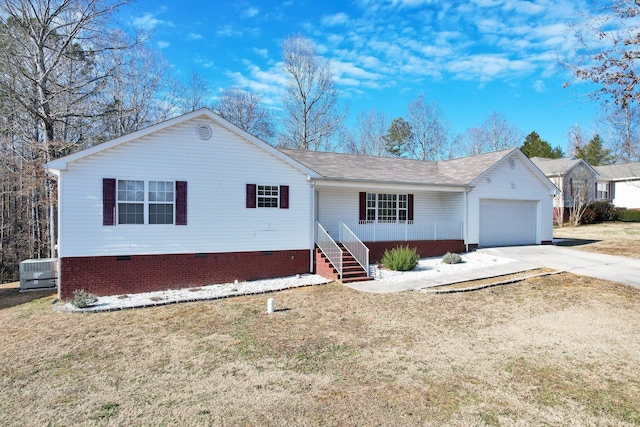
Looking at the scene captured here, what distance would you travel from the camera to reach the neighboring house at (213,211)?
35.8ft

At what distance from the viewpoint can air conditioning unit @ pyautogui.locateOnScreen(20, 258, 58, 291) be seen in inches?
516

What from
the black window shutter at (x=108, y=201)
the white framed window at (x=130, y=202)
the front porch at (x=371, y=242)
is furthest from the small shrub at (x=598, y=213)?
the black window shutter at (x=108, y=201)

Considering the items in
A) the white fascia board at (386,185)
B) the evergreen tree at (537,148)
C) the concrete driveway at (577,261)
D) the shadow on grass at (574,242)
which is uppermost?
the evergreen tree at (537,148)

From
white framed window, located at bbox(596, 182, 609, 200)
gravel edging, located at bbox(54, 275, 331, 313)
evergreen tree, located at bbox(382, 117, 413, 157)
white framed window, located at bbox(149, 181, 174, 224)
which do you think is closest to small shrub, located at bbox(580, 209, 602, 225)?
white framed window, located at bbox(596, 182, 609, 200)

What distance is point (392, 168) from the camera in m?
18.3

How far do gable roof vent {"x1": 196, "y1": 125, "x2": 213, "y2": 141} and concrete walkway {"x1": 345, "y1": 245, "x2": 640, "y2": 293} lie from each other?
6708 mm

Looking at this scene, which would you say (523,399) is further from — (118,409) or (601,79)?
(601,79)

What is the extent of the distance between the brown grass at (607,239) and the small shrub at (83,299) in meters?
20.5

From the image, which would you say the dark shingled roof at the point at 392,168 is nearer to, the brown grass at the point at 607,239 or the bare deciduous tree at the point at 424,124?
the brown grass at the point at 607,239

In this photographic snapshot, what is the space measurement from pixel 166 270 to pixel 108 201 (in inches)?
105

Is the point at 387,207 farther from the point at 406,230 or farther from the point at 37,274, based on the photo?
the point at 37,274

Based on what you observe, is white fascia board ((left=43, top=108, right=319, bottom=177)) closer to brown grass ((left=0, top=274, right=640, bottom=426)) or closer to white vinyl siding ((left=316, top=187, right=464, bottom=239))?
white vinyl siding ((left=316, top=187, right=464, bottom=239))

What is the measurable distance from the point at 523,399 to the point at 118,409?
16.6 feet

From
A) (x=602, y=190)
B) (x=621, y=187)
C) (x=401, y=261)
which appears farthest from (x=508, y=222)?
(x=621, y=187)
